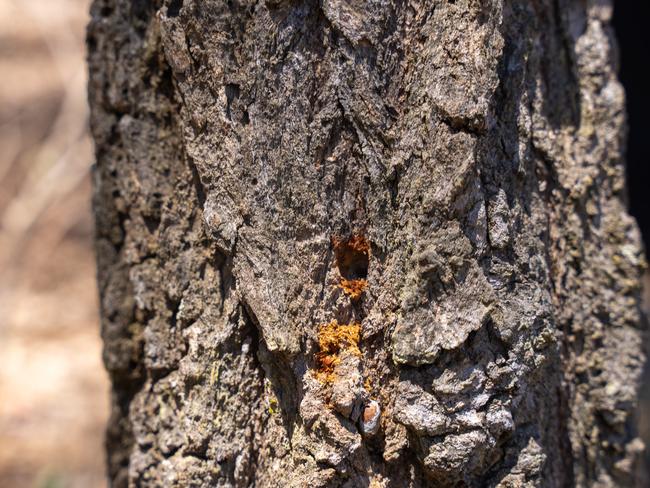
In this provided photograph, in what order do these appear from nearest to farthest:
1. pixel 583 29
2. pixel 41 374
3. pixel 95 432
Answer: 1. pixel 583 29
2. pixel 95 432
3. pixel 41 374

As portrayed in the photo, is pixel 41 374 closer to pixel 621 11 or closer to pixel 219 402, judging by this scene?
pixel 219 402

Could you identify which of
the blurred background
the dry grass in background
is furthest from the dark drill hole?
the dry grass in background

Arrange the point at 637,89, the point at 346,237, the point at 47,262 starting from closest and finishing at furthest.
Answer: the point at 346,237
the point at 637,89
the point at 47,262

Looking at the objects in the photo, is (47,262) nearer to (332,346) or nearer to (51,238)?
(51,238)

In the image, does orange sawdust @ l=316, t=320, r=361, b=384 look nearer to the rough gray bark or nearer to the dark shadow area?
the rough gray bark

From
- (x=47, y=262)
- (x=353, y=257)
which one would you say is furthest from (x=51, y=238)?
(x=353, y=257)

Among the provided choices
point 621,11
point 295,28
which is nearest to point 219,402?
point 295,28

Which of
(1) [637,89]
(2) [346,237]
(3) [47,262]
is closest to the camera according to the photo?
(2) [346,237]
